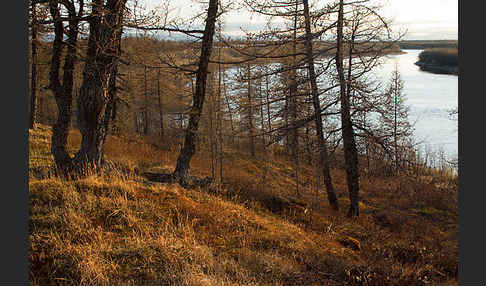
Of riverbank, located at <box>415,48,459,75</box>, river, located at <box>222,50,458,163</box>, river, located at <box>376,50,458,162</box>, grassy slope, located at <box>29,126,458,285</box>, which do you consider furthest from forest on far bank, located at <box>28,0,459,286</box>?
riverbank, located at <box>415,48,459,75</box>

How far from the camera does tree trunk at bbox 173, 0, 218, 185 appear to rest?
8.73 metres

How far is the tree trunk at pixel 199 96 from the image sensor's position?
8727mm

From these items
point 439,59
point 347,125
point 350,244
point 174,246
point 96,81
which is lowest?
point 350,244

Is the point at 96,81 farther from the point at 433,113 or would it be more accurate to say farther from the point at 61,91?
the point at 433,113

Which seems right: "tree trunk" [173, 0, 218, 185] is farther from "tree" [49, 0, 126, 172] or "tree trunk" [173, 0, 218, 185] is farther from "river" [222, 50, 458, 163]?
"river" [222, 50, 458, 163]

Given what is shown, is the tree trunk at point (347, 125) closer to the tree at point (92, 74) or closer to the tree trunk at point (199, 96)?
the tree trunk at point (199, 96)

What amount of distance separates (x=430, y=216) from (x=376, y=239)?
10.6 meters

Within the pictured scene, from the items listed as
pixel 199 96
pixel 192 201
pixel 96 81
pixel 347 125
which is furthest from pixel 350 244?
pixel 96 81

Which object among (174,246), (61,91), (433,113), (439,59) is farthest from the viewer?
(439,59)

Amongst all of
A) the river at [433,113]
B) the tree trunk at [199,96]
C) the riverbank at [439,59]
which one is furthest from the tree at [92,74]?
the riverbank at [439,59]

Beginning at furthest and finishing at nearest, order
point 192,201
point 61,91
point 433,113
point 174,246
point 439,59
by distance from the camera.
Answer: point 439,59, point 433,113, point 61,91, point 192,201, point 174,246

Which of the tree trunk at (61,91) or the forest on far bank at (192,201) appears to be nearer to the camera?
the forest on far bank at (192,201)

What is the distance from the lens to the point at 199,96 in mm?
8984

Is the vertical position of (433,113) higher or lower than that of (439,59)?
lower
